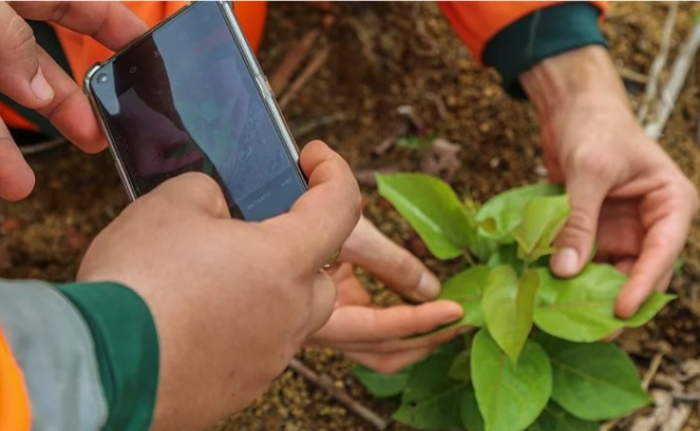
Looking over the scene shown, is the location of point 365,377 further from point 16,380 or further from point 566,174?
point 16,380

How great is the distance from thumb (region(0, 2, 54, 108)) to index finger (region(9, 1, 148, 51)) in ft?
0.24

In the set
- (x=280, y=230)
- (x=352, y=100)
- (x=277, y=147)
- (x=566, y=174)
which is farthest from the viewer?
Result: (x=352, y=100)

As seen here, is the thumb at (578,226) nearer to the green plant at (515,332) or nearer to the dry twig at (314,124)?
the green plant at (515,332)

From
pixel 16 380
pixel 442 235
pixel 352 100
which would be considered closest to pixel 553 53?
pixel 442 235

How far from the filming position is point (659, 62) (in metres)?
1.49

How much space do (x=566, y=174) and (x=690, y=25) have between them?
1.91 feet

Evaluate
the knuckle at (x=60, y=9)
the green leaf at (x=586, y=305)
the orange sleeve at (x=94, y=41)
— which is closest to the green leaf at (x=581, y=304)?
the green leaf at (x=586, y=305)

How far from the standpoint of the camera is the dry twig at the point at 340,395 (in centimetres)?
118

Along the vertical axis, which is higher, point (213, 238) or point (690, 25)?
point (213, 238)

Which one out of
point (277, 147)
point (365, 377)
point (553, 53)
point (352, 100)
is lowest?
point (365, 377)

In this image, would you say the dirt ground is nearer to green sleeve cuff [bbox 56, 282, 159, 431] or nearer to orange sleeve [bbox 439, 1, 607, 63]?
orange sleeve [bbox 439, 1, 607, 63]

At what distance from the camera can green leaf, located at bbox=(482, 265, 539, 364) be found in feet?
3.08

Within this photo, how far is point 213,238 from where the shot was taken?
0.61 m

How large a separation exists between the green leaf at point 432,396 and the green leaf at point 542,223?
0.17 meters
